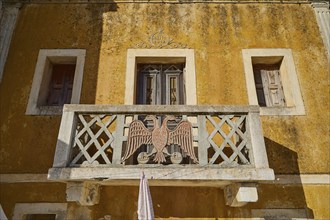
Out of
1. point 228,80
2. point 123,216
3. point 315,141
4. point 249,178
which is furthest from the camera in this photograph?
point 228,80

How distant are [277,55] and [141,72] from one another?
328 cm

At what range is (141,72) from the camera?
7.64 metres

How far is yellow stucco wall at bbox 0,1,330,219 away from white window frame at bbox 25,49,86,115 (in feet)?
0.43

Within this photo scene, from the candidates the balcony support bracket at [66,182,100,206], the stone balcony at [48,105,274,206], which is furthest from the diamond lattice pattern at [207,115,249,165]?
the balcony support bracket at [66,182,100,206]

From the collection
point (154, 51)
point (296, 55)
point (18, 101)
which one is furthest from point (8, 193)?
point (296, 55)

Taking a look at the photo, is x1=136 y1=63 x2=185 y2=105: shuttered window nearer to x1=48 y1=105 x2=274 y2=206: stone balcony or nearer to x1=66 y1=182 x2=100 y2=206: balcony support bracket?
x1=48 y1=105 x2=274 y2=206: stone balcony

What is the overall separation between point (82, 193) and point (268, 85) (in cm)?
486

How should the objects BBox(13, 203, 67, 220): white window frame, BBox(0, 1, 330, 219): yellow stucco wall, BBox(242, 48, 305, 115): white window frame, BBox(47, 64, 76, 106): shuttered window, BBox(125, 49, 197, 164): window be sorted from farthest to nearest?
BBox(47, 64, 76, 106): shuttered window → BBox(125, 49, 197, 164): window → BBox(242, 48, 305, 115): white window frame → BBox(0, 1, 330, 219): yellow stucco wall → BBox(13, 203, 67, 220): white window frame

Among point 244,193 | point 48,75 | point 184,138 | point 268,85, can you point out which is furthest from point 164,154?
point 48,75

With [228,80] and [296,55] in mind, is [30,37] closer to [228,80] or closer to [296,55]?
[228,80]

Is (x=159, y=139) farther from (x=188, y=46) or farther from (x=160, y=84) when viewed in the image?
(x=188, y=46)

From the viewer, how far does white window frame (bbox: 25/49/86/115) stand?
6859 millimetres

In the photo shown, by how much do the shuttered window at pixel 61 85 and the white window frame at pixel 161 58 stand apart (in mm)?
1478

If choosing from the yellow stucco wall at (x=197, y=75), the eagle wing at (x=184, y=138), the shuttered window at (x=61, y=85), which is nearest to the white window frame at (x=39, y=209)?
the yellow stucco wall at (x=197, y=75)
